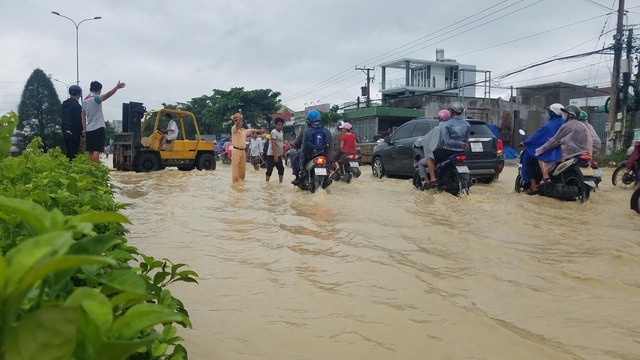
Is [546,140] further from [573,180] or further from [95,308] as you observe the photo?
[95,308]

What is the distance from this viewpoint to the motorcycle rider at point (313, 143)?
938cm

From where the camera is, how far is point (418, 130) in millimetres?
12289

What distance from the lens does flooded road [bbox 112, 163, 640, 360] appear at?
2.65 m

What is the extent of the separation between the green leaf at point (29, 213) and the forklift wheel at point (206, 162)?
16.7m

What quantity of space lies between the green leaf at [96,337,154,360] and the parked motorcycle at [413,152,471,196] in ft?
26.3

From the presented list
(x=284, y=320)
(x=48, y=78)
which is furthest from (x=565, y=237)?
(x=48, y=78)

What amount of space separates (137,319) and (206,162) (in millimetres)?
16931

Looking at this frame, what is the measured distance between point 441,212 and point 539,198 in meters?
2.01

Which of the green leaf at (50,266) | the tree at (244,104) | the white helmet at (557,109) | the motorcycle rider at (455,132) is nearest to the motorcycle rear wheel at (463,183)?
the motorcycle rider at (455,132)

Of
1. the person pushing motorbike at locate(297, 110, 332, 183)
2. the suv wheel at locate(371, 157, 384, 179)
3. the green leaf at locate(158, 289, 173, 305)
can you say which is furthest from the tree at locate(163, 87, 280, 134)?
the green leaf at locate(158, 289, 173, 305)

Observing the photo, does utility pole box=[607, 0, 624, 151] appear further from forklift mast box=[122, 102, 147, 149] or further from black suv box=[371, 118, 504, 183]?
forklift mast box=[122, 102, 147, 149]

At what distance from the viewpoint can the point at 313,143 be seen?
30.7 feet

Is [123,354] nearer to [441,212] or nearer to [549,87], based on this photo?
[441,212]

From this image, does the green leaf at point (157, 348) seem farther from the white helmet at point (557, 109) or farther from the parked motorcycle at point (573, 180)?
the white helmet at point (557, 109)
